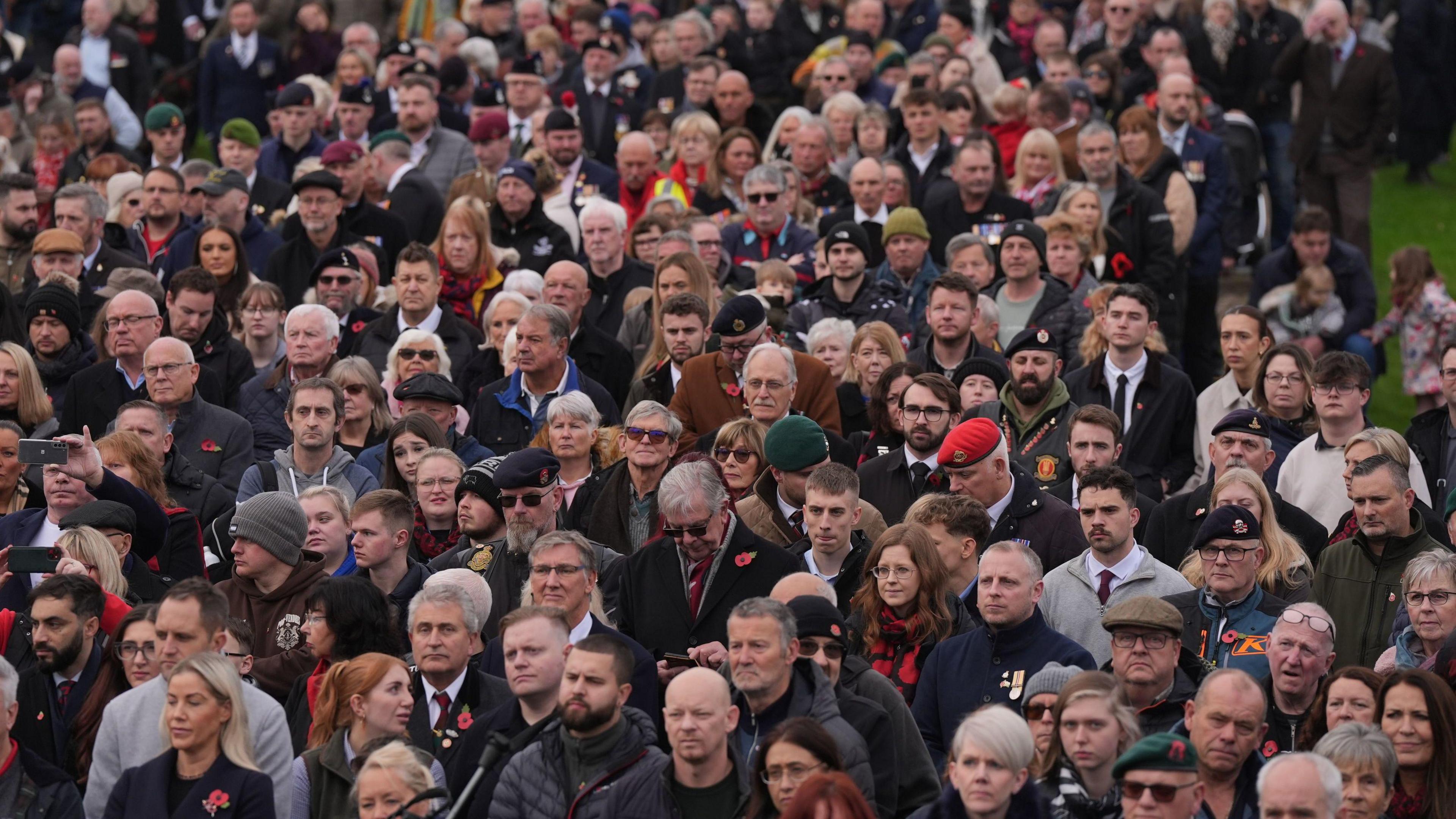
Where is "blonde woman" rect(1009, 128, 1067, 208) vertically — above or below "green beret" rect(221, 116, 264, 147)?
above

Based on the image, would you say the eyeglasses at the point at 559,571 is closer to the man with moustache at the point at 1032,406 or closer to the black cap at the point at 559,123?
the man with moustache at the point at 1032,406

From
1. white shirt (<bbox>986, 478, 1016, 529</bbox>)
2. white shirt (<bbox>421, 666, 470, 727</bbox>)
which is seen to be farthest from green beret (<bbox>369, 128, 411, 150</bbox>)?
white shirt (<bbox>421, 666, 470, 727</bbox>)

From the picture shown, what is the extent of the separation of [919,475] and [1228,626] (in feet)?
6.77

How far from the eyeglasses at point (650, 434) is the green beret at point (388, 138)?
21.4 ft

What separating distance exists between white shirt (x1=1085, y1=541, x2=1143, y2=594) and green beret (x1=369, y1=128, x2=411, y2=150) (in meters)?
8.27

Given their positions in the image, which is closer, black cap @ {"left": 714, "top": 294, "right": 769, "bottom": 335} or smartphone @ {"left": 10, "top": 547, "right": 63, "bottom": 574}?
smartphone @ {"left": 10, "top": 547, "right": 63, "bottom": 574}

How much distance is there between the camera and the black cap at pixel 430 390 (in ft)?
37.4

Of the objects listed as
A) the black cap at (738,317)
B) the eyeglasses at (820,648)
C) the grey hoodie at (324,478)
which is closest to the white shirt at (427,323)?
the grey hoodie at (324,478)

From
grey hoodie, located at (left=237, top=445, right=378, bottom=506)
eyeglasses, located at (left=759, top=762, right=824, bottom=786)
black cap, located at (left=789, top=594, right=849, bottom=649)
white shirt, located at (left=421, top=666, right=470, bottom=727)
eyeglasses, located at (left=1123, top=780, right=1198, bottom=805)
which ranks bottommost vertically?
grey hoodie, located at (left=237, top=445, right=378, bottom=506)

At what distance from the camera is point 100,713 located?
8453 mm

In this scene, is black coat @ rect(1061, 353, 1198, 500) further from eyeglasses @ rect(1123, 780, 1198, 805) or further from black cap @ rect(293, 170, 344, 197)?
black cap @ rect(293, 170, 344, 197)

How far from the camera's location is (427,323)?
42.6 feet

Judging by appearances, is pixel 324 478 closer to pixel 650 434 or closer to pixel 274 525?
pixel 274 525

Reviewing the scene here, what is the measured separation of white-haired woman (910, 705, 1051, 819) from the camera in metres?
7.12
